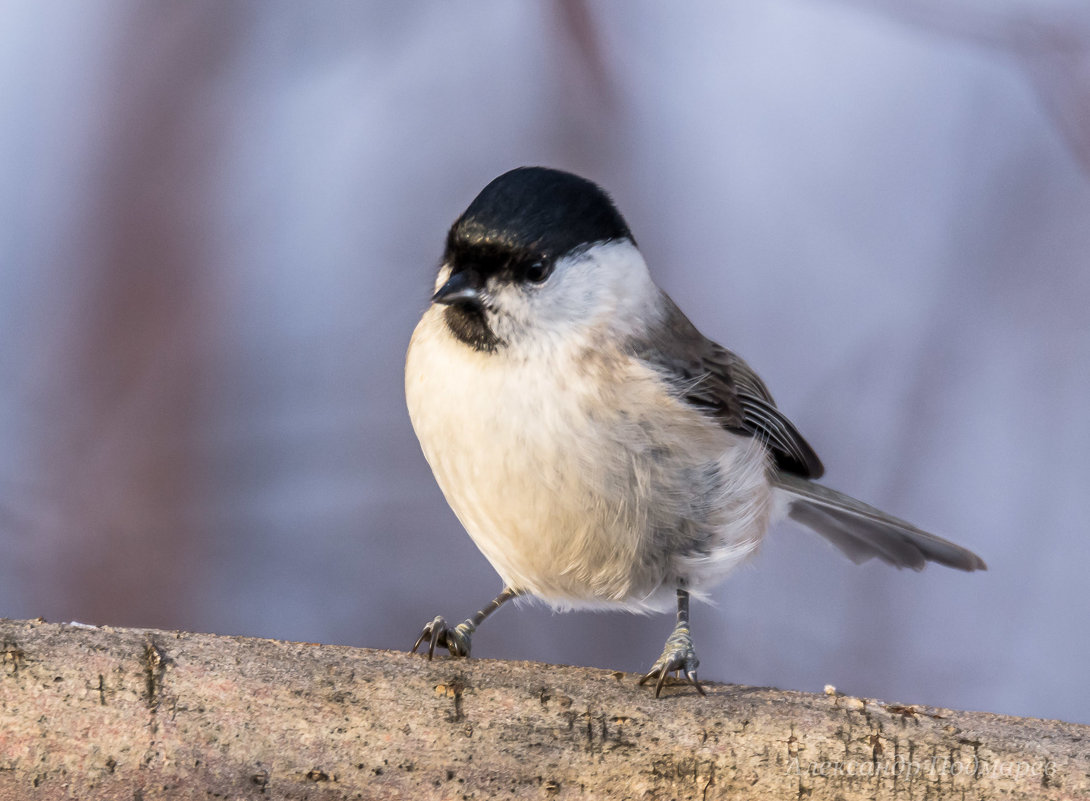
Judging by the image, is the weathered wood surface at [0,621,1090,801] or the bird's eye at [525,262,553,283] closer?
the weathered wood surface at [0,621,1090,801]

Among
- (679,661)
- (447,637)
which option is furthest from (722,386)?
(447,637)

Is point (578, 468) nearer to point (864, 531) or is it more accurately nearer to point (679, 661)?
point (679, 661)

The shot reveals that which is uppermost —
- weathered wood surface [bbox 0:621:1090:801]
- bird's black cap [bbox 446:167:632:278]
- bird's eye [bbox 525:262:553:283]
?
bird's black cap [bbox 446:167:632:278]

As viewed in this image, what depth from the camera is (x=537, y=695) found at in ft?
4.39

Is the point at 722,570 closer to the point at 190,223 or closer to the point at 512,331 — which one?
the point at 512,331

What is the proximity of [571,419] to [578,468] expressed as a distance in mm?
72

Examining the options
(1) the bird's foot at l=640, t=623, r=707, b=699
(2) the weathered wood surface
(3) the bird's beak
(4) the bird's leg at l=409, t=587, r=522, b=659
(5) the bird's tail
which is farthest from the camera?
(5) the bird's tail

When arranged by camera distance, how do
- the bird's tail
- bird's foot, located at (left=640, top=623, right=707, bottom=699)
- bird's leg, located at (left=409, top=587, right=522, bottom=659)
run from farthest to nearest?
the bird's tail → bird's leg, located at (left=409, top=587, right=522, bottom=659) → bird's foot, located at (left=640, top=623, right=707, bottom=699)

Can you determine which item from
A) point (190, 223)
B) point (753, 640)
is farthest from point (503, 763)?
point (190, 223)

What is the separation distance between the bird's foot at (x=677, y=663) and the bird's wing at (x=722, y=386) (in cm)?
39

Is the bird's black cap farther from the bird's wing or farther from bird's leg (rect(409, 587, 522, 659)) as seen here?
bird's leg (rect(409, 587, 522, 659))

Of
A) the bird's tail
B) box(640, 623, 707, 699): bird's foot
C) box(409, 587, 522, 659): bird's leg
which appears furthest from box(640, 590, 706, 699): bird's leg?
the bird's tail

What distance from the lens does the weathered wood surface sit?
4.15 ft

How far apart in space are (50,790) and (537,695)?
61 cm
